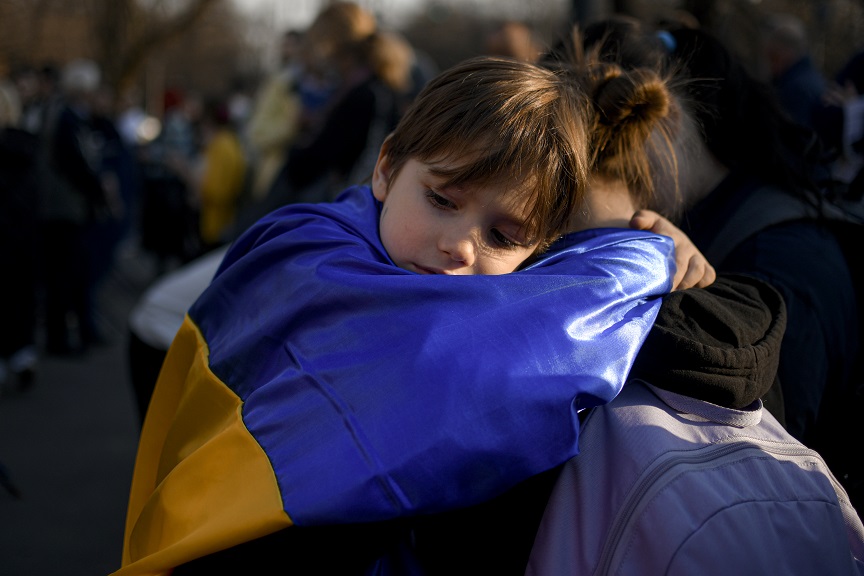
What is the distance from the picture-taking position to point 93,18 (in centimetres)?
2109

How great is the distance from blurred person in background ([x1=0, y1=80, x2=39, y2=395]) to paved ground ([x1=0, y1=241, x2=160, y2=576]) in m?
0.21

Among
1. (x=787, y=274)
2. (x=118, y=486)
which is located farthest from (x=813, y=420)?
(x=118, y=486)

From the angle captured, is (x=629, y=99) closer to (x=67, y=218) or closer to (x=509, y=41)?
(x=509, y=41)

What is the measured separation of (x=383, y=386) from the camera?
1251 mm

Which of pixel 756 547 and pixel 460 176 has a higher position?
pixel 460 176

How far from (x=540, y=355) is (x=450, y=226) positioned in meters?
0.36

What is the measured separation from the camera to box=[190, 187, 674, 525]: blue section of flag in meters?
1.20

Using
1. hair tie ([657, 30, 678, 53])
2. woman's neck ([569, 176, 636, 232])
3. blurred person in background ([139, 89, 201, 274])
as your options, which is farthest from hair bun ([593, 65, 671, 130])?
blurred person in background ([139, 89, 201, 274])

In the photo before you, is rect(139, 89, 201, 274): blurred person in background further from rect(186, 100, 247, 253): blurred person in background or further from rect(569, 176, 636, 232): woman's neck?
rect(569, 176, 636, 232): woman's neck

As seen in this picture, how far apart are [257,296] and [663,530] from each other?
2.63 feet

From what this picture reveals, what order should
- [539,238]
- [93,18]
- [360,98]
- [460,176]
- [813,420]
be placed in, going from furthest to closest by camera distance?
[93,18] < [360,98] < [813,420] < [539,238] < [460,176]

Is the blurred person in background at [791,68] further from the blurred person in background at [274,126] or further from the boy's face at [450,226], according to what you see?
the boy's face at [450,226]

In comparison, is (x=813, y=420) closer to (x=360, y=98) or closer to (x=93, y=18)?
(x=360, y=98)

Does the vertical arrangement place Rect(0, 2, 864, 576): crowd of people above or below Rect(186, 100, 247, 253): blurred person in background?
above
